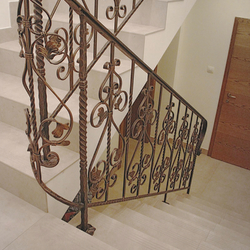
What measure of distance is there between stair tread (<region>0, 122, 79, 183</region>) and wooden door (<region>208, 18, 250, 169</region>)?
10.6 ft

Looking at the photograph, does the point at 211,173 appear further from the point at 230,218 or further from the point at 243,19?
the point at 243,19

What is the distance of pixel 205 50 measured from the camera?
4.30 metres

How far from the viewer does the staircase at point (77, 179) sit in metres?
1.47

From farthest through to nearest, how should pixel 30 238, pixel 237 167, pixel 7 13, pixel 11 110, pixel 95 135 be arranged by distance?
pixel 237 167 → pixel 7 13 → pixel 11 110 → pixel 95 135 → pixel 30 238

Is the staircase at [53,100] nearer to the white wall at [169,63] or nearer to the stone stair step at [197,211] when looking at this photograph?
the stone stair step at [197,211]

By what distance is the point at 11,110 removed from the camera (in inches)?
72.9

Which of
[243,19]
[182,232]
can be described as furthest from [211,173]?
[182,232]

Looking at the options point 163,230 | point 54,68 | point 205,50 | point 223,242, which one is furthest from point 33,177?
point 205,50

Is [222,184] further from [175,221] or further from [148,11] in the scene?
[148,11]

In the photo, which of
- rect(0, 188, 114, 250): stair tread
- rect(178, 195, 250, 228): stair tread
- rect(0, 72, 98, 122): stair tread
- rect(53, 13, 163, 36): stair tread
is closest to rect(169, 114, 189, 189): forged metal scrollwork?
rect(178, 195, 250, 228): stair tread

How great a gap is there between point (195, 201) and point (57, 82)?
2.12 meters

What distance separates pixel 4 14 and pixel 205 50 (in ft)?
9.27

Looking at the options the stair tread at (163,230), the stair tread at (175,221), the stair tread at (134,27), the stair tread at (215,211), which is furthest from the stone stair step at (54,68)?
the stair tread at (215,211)

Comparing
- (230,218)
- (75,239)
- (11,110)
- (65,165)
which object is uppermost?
(11,110)
